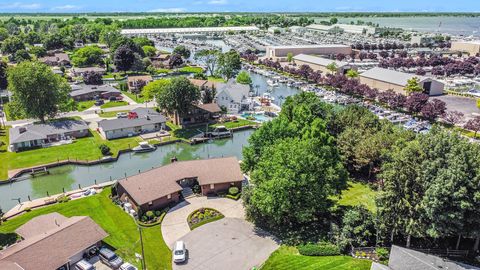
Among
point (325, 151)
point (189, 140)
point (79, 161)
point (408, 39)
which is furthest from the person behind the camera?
point (408, 39)

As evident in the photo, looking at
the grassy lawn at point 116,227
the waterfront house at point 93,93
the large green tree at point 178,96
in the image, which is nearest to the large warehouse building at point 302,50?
the waterfront house at point 93,93

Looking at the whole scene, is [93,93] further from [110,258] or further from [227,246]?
[227,246]

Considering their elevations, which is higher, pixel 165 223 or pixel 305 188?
pixel 305 188

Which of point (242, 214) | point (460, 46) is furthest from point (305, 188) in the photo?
point (460, 46)

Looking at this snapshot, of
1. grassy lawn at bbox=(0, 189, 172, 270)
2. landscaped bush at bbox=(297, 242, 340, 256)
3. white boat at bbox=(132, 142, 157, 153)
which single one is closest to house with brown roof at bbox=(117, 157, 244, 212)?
grassy lawn at bbox=(0, 189, 172, 270)

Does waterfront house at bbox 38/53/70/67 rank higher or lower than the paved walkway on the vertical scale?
higher

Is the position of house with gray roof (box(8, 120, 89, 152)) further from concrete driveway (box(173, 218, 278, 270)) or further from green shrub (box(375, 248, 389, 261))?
green shrub (box(375, 248, 389, 261))

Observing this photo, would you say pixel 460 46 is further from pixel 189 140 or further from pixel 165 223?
pixel 165 223
